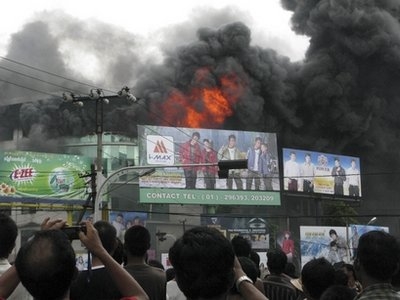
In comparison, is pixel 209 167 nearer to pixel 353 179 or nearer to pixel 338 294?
pixel 353 179

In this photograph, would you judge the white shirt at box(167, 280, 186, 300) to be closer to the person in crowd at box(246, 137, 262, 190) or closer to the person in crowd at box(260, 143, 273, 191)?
the person in crowd at box(246, 137, 262, 190)

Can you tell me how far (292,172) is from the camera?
1368 inches

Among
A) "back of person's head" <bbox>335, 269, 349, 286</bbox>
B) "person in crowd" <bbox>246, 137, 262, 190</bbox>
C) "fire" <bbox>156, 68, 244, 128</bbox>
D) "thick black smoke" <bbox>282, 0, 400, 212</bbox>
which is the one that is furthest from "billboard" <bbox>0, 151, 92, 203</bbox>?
"back of person's head" <bbox>335, 269, 349, 286</bbox>

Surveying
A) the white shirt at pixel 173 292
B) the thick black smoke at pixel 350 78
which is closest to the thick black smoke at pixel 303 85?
the thick black smoke at pixel 350 78

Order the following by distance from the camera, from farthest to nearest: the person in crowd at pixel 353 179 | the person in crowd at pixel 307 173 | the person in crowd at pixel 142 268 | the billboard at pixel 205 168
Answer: the person in crowd at pixel 353 179
the person in crowd at pixel 307 173
the billboard at pixel 205 168
the person in crowd at pixel 142 268

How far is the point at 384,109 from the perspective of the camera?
43.4 meters

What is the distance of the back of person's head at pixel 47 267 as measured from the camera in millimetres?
1993

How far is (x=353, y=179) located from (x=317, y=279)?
35493 mm

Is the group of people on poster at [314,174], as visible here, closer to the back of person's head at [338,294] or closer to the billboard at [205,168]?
the billboard at [205,168]

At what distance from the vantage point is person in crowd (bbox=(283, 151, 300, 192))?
113 ft

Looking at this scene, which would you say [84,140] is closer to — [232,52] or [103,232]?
[232,52]

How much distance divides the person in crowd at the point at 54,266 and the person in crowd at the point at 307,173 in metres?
33.6

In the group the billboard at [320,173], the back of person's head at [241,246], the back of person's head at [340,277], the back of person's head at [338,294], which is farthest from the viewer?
the billboard at [320,173]

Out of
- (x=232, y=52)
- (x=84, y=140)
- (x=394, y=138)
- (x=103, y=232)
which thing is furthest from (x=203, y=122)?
(x=103, y=232)
